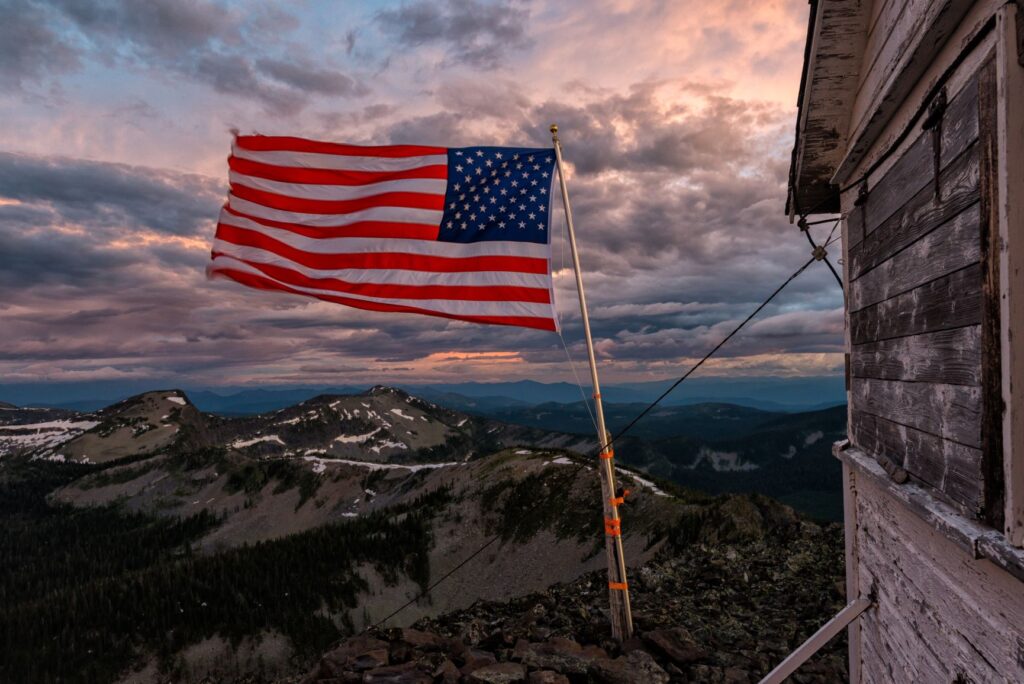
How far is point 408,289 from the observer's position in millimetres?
10539

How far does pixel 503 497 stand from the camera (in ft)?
217

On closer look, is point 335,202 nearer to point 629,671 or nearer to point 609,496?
point 609,496

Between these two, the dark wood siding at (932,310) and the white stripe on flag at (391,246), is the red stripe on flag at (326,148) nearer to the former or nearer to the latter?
the white stripe on flag at (391,246)

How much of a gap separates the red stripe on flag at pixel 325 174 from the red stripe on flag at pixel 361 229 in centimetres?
88

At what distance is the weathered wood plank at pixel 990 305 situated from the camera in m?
3.44

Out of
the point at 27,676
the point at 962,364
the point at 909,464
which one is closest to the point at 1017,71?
the point at 962,364

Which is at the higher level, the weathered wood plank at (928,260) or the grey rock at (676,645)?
the weathered wood plank at (928,260)

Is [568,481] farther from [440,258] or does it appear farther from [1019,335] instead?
[1019,335]

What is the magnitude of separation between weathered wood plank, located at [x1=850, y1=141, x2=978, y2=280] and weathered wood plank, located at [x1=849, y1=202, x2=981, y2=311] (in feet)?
0.26

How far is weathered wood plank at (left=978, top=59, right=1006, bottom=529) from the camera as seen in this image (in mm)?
3436

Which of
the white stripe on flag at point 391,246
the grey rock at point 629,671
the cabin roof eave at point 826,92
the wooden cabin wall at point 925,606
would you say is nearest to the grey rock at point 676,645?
the grey rock at point 629,671

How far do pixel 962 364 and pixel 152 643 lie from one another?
78210 mm

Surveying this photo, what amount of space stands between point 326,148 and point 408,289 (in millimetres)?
3492

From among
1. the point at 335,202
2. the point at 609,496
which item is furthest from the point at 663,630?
the point at 335,202
